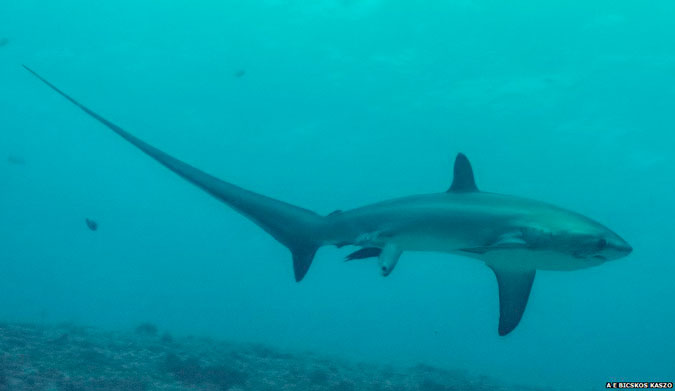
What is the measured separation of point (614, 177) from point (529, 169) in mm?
7303

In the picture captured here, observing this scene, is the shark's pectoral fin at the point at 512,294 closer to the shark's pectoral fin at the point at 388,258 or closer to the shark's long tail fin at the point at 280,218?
the shark's pectoral fin at the point at 388,258

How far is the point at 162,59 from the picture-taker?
129 feet

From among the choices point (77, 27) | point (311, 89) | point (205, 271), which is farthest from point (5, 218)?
point (311, 89)

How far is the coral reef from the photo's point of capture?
9492mm

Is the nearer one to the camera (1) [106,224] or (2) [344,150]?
(2) [344,150]

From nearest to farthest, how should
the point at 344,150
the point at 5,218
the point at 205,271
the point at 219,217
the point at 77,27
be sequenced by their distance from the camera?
the point at 77,27, the point at 344,150, the point at 219,217, the point at 5,218, the point at 205,271

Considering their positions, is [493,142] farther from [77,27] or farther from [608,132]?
[77,27]

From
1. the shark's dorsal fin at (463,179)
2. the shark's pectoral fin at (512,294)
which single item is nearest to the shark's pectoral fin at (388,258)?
the shark's dorsal fin at (463,179)

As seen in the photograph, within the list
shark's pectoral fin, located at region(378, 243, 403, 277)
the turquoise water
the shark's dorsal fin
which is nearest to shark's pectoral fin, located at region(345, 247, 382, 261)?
shark's pectoral fin, located at region(378, 243, 403, 277)

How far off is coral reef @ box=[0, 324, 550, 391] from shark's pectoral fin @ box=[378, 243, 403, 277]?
Answer: 20.6 ft

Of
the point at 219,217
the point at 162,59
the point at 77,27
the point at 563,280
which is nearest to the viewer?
the point at 77,27

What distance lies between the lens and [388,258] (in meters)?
5.43

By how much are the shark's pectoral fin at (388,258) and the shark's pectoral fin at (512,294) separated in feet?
4.82

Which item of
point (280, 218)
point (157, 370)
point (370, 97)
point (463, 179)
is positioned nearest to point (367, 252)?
point (280, 218)
